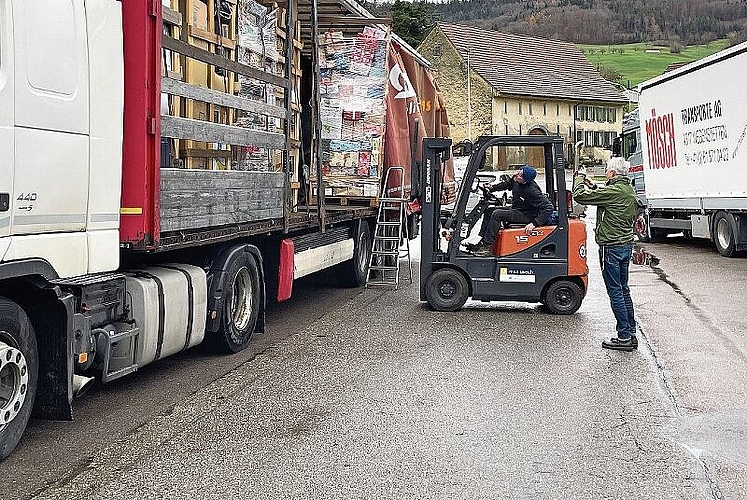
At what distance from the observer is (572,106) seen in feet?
241

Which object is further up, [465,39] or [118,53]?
[465,39]

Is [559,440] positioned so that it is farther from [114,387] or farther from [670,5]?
[670,5]

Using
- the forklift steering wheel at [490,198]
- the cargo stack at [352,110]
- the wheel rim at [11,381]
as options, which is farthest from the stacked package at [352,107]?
the wheel rim at [11,381]

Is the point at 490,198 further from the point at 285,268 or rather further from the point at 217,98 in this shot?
the point at 217,98

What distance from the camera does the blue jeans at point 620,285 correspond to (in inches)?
389

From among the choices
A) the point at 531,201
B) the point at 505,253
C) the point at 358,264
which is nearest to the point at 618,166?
the point at 531,201

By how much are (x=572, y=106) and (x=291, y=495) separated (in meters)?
70.8

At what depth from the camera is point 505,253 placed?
12203mm

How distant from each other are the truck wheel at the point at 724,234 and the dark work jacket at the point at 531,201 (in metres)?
9.25

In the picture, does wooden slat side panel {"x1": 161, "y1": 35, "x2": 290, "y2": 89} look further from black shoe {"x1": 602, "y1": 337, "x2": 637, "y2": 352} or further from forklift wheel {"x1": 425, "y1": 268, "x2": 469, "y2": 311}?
black shoe {"x1": 602, "y1": 337, "x2": 637, "y2": 352}

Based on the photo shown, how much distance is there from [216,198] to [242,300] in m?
1.66

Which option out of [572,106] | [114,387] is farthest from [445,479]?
[572,106]

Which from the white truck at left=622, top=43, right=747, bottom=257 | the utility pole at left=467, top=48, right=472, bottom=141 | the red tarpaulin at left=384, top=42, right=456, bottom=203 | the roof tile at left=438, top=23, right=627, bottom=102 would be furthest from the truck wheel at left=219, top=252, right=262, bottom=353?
the roof tile at left=438, top=23, right=627, bottom=102

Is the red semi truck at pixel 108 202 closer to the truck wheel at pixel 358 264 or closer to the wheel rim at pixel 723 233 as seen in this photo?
the truck wheel at pixel 358 264
